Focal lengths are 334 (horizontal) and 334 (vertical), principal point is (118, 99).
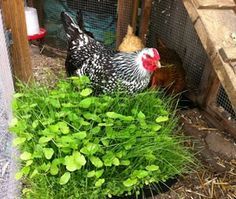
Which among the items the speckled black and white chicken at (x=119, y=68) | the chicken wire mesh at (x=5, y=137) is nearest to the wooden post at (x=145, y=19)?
the speckled black and white chicken at (x=119, y=68)

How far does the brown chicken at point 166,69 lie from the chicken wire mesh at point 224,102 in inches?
11.8

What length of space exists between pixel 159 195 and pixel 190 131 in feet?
2.49

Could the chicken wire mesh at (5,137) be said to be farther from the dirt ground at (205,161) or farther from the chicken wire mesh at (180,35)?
the chicken wire mesh at (180,35)

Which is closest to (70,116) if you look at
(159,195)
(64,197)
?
(64,197)

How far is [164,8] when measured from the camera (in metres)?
2.80

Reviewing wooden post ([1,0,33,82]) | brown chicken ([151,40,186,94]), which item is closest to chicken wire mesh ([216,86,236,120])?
brown chicken ([151,40,186,94])

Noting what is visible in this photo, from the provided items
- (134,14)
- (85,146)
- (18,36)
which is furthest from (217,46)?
(134,14)

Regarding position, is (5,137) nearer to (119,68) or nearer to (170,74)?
(119,68)

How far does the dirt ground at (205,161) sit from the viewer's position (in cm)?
199

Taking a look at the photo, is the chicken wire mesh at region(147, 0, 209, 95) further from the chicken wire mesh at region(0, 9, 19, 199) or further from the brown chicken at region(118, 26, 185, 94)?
the chicken wire mesh at region(0, 9, 19, 199)

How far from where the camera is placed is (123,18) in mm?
2734

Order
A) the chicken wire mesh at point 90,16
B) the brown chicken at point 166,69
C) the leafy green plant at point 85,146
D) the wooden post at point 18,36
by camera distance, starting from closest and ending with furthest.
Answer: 1. the leafy green plant at point 85,146
2. the wooden post at point 18,36
3. the brown chicken at point 166,69
4. the chicken wire mesh at point 90,16

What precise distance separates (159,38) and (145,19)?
197mm

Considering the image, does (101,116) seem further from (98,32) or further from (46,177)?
(98,32)
